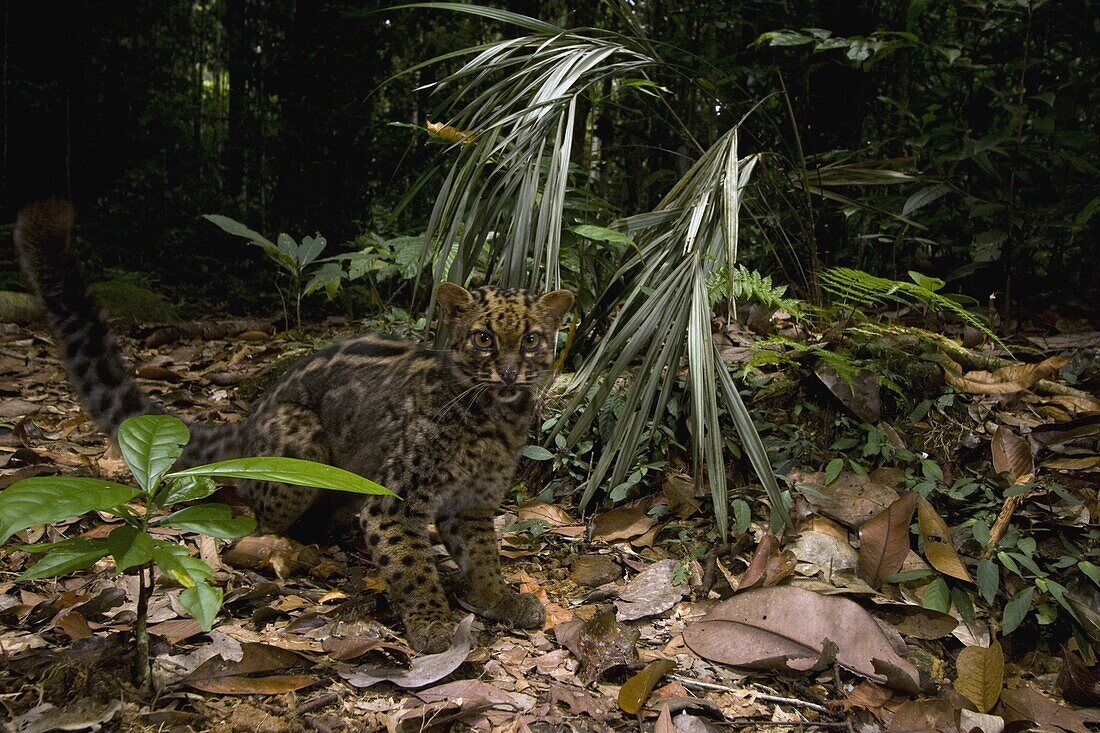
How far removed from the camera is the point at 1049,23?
19.2 feet

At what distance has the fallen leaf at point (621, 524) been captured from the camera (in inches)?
169

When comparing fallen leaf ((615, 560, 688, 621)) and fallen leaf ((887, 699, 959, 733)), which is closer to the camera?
fallen leaf ((887, 699, 959, 733))

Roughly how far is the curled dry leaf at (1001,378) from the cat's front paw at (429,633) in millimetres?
2974

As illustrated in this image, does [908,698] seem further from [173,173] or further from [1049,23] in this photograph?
[173,173]

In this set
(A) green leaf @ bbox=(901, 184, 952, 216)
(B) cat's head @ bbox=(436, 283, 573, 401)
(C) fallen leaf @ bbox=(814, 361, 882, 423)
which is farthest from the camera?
(A) green leaf @ bbox=(901, 184, 952, 216)

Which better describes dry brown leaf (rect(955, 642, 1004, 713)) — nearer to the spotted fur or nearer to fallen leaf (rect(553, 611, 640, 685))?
fallen leaf (rect(553, 611, 640, 685))

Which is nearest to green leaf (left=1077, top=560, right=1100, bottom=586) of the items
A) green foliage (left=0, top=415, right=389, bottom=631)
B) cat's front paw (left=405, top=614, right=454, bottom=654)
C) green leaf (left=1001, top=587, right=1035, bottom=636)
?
green leaf (left=1001, top=587, right=1035, bottom=636)

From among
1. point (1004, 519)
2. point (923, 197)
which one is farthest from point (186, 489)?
point (923, 197)

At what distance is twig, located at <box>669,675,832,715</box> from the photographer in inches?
119

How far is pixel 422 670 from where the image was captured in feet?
9.73

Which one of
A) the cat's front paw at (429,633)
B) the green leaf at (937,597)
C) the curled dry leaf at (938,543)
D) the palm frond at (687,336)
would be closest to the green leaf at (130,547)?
the cat's front paw at (429,633)

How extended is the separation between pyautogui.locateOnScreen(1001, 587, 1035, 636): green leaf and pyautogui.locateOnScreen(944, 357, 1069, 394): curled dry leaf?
1.31 metres

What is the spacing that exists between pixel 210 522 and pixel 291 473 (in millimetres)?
336

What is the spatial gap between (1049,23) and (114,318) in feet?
26.8
